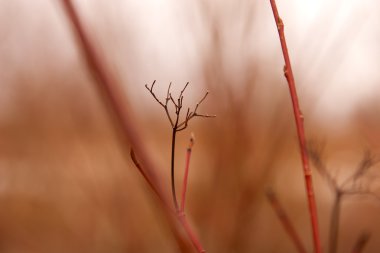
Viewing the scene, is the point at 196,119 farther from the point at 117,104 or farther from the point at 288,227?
the point at 117,104

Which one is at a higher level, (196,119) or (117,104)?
(117,104)

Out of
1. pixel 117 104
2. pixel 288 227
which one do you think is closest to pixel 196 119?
pixel 288 227

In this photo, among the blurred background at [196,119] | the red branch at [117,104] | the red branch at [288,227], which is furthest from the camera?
the blurred background at [196,119]

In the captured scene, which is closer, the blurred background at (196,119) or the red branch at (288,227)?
the red branch at (288,227)

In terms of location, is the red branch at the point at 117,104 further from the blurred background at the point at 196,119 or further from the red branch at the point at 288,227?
the blurred background at the point at 196,119

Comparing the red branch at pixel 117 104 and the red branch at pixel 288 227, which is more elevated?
the red branch at pixel 117 104

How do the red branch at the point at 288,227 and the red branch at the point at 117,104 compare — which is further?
the red branch at the point at 288,227

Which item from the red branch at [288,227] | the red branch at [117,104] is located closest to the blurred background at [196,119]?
the red branch at [288,227]

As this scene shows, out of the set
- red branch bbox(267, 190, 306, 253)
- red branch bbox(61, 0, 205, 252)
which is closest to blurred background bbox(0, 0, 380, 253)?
red branch bbox(267, 190, 306, 253)

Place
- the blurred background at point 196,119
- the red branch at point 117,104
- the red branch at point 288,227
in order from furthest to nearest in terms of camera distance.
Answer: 1. the blurred background at point 196,119
2. the red branch at point 288,227
3. the red branch at point 117,104
